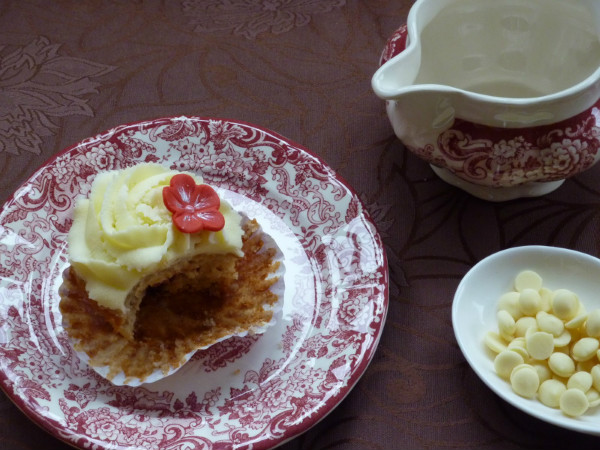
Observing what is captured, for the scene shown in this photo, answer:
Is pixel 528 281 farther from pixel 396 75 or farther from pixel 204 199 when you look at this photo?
pixel 204 199

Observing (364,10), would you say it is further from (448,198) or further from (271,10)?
(448,198)

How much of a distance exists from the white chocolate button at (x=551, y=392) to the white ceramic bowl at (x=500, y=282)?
84 mm

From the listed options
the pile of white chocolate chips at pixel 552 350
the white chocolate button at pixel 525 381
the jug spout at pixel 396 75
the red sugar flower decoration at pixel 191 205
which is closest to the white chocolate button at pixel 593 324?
the pile of white chocolate chips at pixel 552 350

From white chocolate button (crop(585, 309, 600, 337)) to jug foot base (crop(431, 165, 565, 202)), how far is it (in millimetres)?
298

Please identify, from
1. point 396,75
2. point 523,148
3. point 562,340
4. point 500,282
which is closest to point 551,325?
point 562,340

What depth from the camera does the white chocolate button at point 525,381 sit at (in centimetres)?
109

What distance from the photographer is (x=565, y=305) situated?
1.14 m

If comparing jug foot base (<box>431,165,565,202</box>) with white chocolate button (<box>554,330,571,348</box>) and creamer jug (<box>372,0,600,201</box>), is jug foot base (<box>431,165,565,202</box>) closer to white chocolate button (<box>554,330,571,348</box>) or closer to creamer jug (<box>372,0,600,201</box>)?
creamer jug (<box>372,0,600,201</box>)

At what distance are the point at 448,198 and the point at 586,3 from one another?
16.7 inches

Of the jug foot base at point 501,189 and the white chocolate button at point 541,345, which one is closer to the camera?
the white chocolate button at point 541,345

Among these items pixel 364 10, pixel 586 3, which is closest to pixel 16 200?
pixel 364 10

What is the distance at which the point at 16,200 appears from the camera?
1.33m

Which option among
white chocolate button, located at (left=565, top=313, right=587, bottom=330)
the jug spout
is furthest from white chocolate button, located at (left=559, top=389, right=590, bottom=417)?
the jug spout

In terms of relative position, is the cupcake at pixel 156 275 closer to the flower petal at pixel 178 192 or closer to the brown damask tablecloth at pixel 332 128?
the flower petal at pixel 178 192
